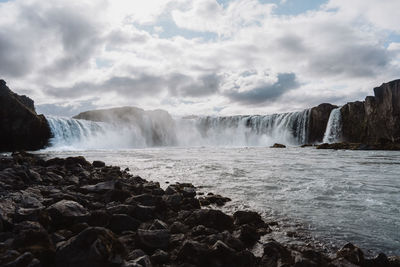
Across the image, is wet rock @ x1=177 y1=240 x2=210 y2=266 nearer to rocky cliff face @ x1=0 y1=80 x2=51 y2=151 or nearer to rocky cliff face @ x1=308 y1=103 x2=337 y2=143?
rocky cliff face @ x1=0 y1=80 x2=51 y2=151

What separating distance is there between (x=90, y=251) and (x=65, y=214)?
1778 mm

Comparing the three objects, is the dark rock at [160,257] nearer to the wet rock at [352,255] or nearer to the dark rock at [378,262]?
the wet rock at [352,255]

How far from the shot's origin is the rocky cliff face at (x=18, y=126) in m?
42.1

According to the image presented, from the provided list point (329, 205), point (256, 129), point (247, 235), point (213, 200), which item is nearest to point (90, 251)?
point (247, 235)

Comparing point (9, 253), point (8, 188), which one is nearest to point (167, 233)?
point (9, 253)

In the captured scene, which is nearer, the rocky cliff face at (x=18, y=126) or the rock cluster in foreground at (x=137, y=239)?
the rock cluster in foreground at (x=137, y=239)

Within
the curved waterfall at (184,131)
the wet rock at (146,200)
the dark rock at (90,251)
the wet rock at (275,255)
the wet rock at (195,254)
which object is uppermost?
the curved waterfall at (184,131)

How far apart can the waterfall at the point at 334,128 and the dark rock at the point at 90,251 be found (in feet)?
209

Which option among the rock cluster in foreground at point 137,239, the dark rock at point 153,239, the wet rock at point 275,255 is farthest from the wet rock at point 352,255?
the dark rock at point 153,239

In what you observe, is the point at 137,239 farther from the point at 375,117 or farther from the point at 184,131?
the point at 184,131

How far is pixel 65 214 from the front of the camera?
15.0 ft

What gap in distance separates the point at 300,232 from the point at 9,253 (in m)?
4.76

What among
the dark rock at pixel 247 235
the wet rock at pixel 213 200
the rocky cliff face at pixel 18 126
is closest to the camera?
the dark rock at pixel 247 235

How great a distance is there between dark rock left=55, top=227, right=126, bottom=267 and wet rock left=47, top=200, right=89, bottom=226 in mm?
1352
